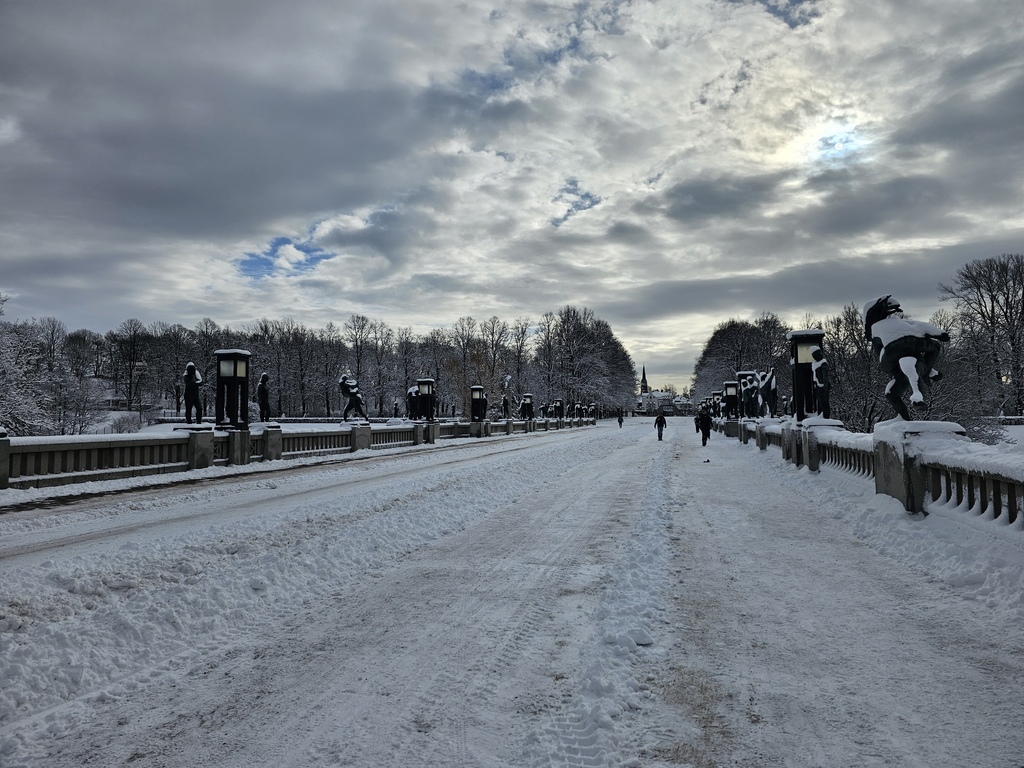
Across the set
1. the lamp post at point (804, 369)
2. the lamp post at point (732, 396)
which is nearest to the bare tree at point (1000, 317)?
the lamp post at point (732, 396)

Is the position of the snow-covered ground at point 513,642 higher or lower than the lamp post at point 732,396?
lower

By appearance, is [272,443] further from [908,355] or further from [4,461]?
[908,355]

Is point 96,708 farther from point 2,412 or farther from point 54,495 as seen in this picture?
point 2,412

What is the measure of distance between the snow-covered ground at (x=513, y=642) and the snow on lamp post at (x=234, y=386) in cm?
1030

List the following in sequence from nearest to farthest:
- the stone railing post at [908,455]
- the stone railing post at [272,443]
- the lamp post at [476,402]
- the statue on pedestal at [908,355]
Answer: the stone railing post at [908,455]
the statue on pedestal at [908,355]
the stone railing post at [272,443]
the lamp post at [476,402]

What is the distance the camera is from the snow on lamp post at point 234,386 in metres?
19.6

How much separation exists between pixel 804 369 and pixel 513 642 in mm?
16703

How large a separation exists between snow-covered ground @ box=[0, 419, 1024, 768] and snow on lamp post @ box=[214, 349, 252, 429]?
10.3 metres

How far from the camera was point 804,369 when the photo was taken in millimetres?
18484

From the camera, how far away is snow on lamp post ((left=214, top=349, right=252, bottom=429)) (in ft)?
64.4

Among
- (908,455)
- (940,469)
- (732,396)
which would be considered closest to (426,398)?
(732,396)

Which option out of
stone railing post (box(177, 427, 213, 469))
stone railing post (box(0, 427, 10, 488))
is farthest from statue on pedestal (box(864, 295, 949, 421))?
stone railing post (box(177, 427, 213, 469))

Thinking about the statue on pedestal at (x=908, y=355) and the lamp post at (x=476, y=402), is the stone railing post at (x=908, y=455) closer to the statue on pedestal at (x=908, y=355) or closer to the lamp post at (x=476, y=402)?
the statue on pedestal at (x=908, y=355)

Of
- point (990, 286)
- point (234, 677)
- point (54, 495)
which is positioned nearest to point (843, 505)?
point (234, 677)
